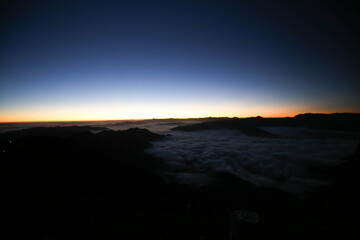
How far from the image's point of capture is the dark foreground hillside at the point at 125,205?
14.4 feet

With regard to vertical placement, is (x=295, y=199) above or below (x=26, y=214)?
below

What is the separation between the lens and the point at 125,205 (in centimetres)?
643

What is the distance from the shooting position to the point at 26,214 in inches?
192

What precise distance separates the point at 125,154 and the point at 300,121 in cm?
7121

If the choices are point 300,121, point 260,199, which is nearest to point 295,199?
point 260,199

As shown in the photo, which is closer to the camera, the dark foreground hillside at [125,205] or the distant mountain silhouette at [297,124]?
the dark foreground hillside at [125,205]

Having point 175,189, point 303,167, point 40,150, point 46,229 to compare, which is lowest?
point 303,167

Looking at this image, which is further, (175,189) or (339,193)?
(175,189)

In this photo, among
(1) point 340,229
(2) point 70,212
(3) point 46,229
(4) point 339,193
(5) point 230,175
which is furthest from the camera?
(5) point 230,175

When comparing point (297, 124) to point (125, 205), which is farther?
point (297, 124)

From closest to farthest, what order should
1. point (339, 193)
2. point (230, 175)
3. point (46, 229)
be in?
point (46, 229) → point (339, 193) → point (230, 175)

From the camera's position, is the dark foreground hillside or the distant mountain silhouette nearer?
the dark foreground hillside

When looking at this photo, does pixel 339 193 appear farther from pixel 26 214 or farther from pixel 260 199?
pixel 26 214

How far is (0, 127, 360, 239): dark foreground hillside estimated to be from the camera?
4402mm
